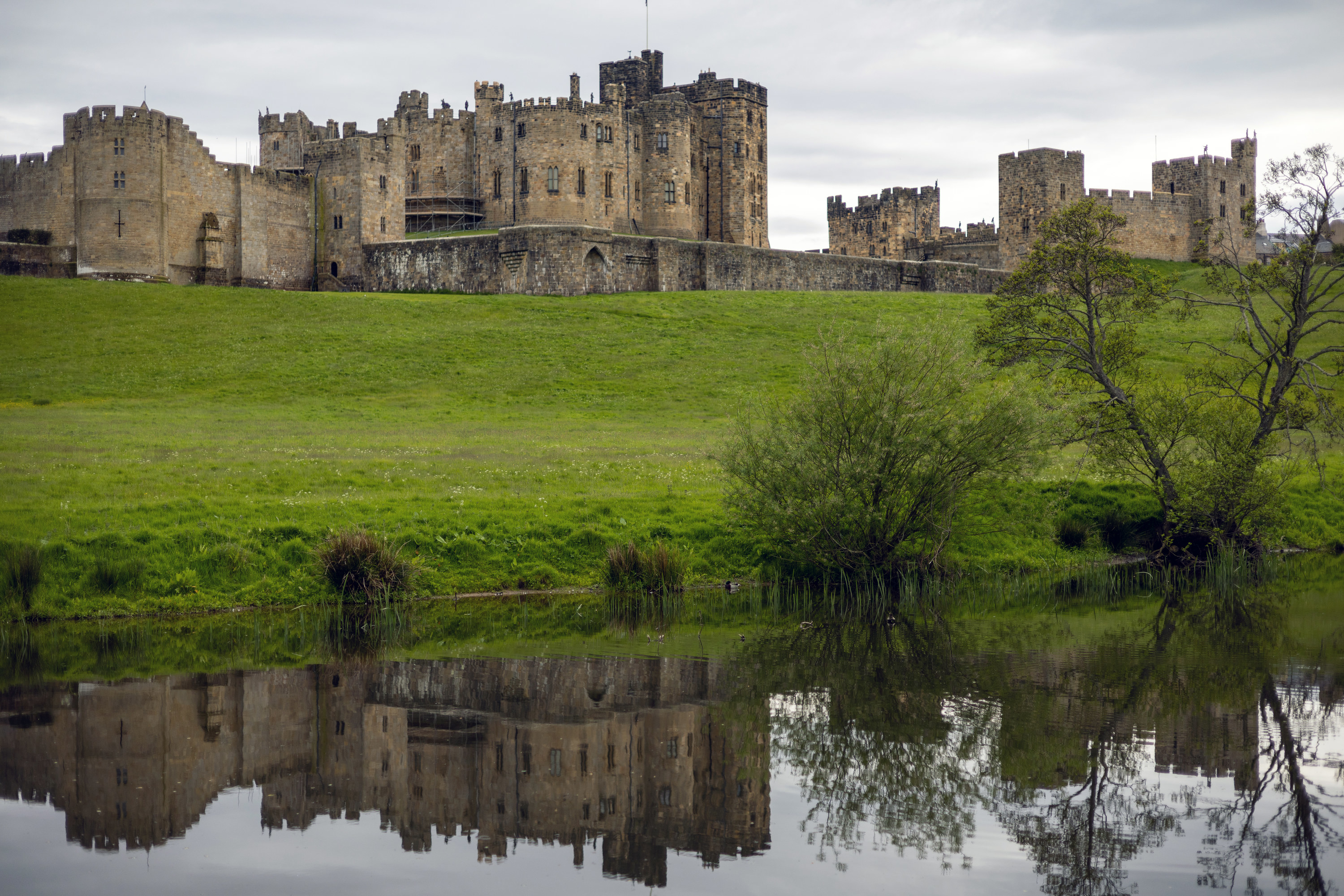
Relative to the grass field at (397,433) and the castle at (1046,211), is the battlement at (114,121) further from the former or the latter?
the castle at (1046,211)

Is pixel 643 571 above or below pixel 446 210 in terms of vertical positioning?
below

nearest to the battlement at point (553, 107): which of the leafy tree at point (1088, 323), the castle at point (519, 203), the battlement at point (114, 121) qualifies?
the castle at point (519, 203)

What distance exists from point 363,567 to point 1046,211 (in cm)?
6435

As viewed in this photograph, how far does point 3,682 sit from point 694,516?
42.2 feet

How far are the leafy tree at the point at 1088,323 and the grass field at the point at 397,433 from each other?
2222 mm

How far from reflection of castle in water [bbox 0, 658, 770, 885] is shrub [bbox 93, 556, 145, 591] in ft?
14.6

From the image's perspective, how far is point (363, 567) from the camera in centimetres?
2003

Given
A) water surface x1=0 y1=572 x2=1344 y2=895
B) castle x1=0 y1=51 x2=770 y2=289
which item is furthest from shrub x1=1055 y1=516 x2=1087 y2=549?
castle x1=0 y1=51 x2=770 y2=289

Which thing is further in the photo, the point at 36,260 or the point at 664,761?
the point at 36,260

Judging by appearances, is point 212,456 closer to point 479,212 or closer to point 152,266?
point 152,266

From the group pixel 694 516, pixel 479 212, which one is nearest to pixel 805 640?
pixel 694 516

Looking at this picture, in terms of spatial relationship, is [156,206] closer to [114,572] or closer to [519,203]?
[519,203]

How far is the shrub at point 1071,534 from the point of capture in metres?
26.7

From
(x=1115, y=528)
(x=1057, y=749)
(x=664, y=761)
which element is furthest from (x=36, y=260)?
(x=1057, y=749)
